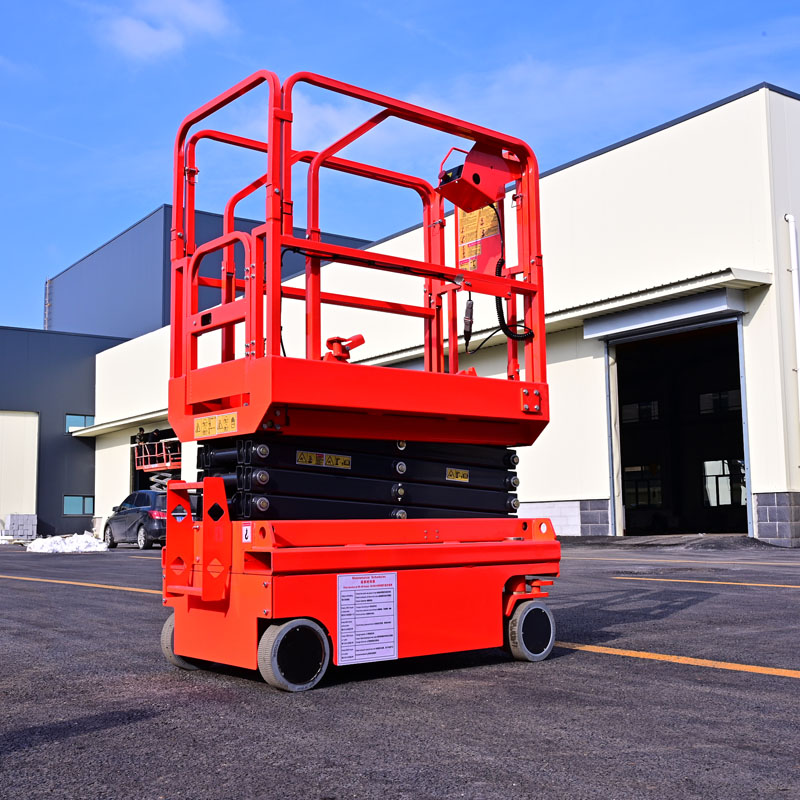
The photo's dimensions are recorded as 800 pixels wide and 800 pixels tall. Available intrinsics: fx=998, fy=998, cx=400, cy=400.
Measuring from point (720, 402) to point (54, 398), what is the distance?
94.9ft

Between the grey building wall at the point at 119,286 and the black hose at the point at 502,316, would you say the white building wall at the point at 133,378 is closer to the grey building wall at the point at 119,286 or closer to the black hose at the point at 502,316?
the grey building wall at the point at 119,286

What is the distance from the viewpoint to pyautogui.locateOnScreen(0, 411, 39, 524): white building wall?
4316 cm

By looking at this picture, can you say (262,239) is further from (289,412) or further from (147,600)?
(147,600)

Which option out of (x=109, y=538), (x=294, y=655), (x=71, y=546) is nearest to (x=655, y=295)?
(x=71, y=546)

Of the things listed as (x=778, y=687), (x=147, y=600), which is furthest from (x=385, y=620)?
(x=147, y=600)

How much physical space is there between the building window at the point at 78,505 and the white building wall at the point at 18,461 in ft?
5.53

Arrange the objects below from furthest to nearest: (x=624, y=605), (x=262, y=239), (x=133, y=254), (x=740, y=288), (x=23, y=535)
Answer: (x=133, y=254)
(x=23, y=535)
(x=740, y=288)
(x=624, y=605)
(x=262, y=239)

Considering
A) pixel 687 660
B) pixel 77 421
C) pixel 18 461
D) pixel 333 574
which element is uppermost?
pixel 77 421

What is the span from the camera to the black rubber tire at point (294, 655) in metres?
4.76

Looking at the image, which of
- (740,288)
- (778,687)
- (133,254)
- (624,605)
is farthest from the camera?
(133,254)

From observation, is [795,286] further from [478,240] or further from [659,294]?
[478,240]

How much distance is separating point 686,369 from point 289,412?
120ft

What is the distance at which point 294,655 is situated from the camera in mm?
4836

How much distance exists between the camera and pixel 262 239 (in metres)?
5.20
